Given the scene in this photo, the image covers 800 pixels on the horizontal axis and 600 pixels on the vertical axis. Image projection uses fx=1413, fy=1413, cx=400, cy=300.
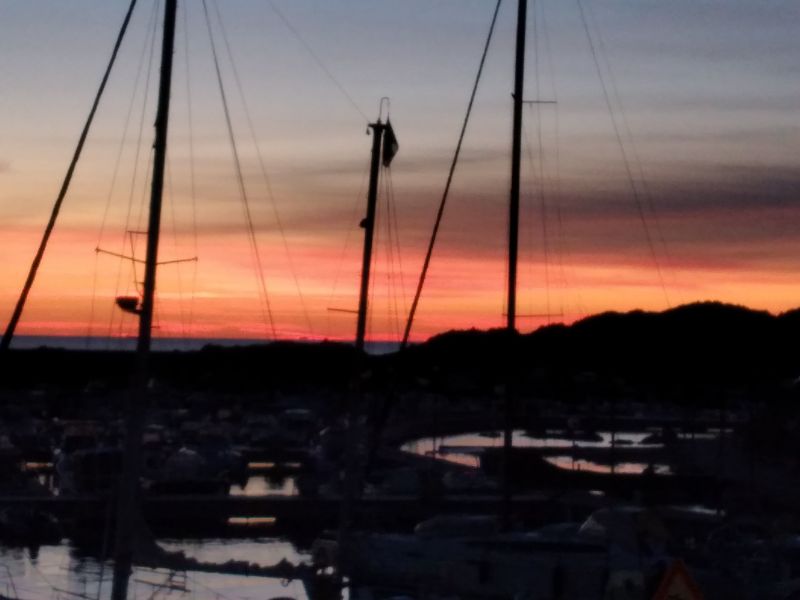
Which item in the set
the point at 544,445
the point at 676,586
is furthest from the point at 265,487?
the point at 676,586

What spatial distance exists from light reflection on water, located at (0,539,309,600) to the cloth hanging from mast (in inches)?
247

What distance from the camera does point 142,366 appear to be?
14039 mm

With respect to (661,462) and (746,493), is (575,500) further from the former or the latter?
(661,462)

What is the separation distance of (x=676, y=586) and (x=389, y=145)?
1236 centimetres

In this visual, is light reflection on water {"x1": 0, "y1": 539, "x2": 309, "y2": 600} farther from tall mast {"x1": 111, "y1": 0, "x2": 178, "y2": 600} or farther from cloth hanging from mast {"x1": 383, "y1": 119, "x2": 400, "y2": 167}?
cloth hanging from mast {"x1": 383, "y1": 119, "x2": 400, "y2": 167}

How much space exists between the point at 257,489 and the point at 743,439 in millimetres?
15153

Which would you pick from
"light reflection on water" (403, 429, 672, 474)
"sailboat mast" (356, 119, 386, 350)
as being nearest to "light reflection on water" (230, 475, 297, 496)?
"light reflection on water" (403, 429, 672, 474)

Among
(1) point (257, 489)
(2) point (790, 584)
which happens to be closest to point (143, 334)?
(2) point (790, 584)

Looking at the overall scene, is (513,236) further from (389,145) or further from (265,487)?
(265,487)

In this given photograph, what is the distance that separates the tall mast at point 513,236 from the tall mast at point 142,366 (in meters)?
5.84

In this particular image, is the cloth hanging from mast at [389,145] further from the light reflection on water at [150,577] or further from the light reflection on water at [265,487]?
the light reflection on water at [265,487]

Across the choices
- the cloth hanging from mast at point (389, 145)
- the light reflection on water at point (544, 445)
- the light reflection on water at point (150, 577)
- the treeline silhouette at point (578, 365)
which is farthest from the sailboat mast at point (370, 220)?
the treeline silhouette at point (578, 365)

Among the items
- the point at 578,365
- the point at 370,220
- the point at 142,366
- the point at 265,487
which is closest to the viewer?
the point at 142,366

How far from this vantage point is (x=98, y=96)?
1675 cm
